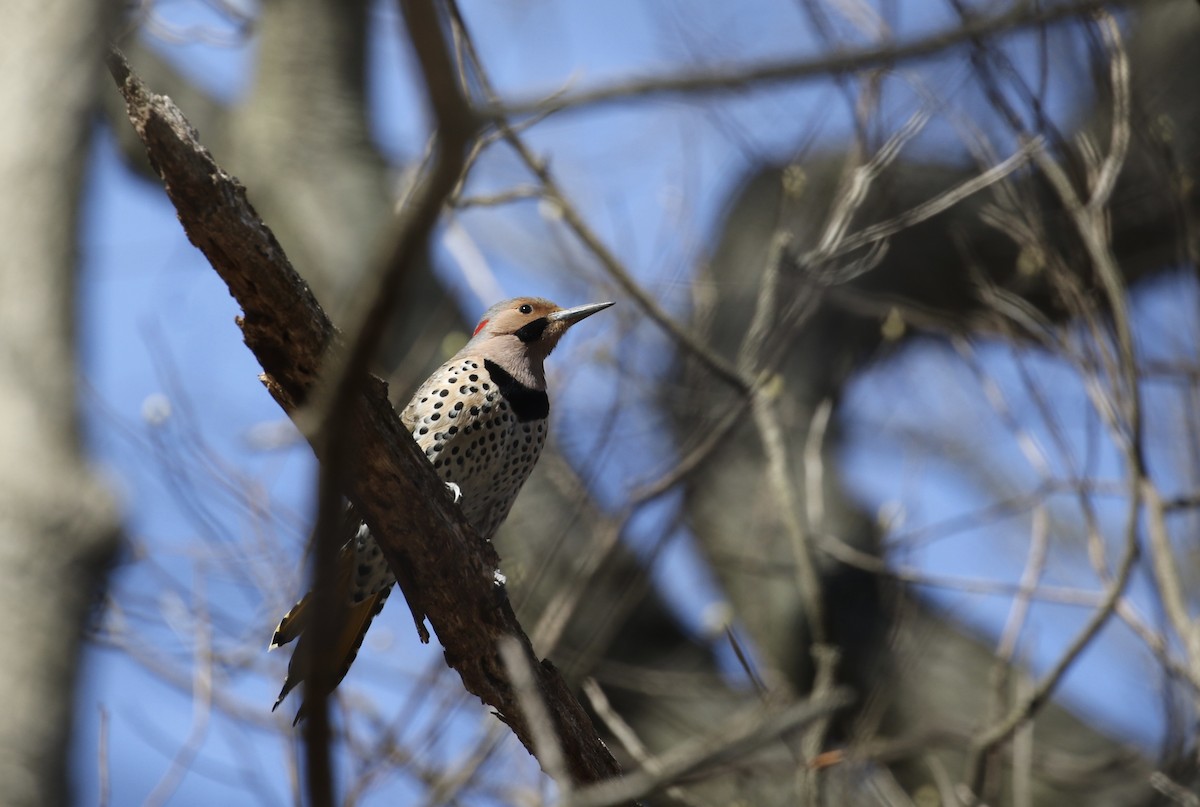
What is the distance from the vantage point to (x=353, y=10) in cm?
1056

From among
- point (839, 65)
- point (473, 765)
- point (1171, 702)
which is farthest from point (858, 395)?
point (839, 65)

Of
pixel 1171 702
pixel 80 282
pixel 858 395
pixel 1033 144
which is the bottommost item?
pixel 80 282

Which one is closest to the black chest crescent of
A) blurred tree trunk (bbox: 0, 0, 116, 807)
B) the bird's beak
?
the bird's beak

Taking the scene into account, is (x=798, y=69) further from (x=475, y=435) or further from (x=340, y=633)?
(x=475, y=435)

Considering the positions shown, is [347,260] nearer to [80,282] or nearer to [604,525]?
[604,525]

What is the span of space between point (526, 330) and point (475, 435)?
0.76 metres

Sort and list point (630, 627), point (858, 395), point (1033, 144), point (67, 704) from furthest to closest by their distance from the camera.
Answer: point (858, 395) < point (630, 627) < point (1033, 144) < point (67, 704)

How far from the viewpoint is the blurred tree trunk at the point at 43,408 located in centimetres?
232

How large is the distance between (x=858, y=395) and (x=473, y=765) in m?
4.93

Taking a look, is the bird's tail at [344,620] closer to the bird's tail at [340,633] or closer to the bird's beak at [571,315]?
the bird's tail at [340,633]

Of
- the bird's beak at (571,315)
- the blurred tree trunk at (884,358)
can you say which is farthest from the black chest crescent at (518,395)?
the blurred tree trunk at (884,358)

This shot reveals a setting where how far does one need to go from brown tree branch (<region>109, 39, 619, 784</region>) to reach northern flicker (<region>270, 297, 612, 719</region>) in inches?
33.7

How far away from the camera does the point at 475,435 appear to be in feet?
15.3

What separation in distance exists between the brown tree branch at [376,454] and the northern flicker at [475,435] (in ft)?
2.81
